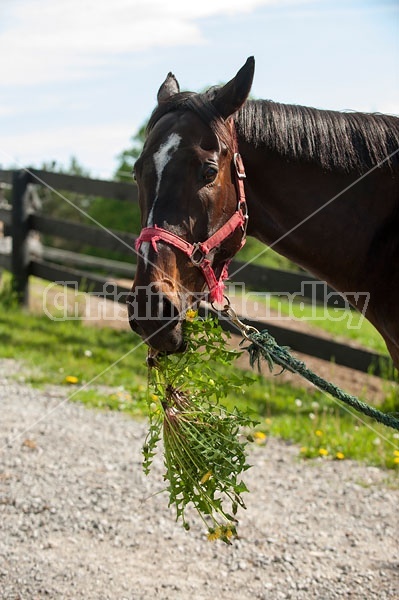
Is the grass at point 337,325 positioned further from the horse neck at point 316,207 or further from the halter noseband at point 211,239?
the halter noseband at point 211,239

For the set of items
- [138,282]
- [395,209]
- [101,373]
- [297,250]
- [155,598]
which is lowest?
[155,598]

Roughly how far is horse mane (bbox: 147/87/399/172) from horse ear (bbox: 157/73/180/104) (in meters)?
0.15

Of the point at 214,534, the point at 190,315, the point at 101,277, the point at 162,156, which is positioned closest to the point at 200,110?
the point at 162,156

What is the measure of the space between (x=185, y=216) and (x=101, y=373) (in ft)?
12.7

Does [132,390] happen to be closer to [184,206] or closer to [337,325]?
[184,206]

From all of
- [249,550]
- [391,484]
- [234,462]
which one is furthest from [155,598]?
[391,484]

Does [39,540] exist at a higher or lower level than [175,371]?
lower

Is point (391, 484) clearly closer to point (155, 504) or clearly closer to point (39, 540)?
point (155, 504)

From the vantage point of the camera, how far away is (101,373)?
6.02 meters

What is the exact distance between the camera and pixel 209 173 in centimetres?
241

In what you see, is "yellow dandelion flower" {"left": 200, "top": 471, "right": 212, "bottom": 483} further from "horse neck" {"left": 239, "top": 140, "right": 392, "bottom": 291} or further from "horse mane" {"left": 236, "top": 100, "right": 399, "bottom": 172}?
"horse mane" {"left": 236, "top": 100, "right": 399, "bottom": 172}

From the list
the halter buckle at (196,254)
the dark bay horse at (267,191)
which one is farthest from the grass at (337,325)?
the halter buckle at (196,254)

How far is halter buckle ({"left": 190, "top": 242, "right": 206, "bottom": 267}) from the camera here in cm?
240

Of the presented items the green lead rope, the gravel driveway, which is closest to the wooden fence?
the gravel driveway
